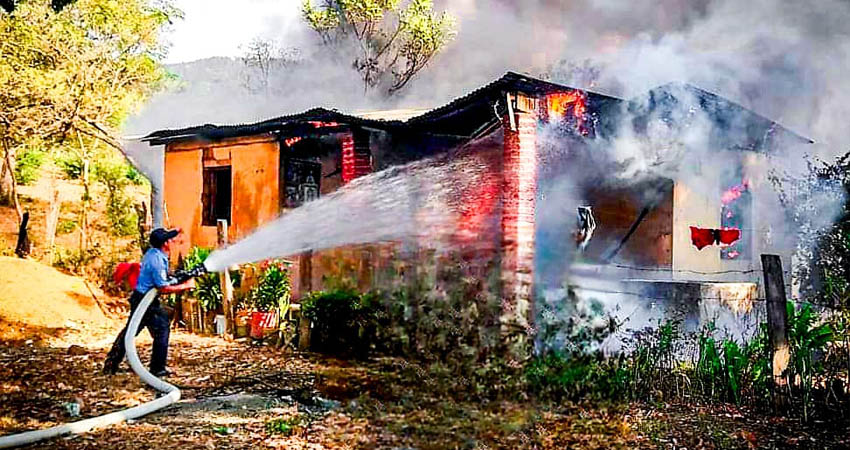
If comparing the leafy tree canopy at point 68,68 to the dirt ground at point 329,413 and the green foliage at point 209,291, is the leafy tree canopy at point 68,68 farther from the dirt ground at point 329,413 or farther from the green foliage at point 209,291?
the dirt ground at point 329,413

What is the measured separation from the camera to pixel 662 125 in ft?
38.3

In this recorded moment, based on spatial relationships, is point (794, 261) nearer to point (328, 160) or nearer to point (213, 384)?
point (328, 160)

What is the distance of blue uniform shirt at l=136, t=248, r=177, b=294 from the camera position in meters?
7.86

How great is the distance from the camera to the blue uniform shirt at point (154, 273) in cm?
786

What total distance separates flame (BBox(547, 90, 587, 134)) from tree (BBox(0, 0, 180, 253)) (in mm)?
9217

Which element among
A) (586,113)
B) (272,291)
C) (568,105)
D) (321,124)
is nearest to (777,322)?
(568,105)

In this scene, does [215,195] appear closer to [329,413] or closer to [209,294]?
[209,294]

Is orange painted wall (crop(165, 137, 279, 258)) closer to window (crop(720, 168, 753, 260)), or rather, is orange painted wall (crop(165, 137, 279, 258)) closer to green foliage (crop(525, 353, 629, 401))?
green foliage (crop(525, 353, 629, 401))

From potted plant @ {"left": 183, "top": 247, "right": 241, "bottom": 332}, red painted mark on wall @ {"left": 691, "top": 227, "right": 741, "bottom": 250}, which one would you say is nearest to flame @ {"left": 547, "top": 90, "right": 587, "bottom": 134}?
red painted mark on wall @ {"left": 691, "top": 227, "right": 741, "bottom": 250}

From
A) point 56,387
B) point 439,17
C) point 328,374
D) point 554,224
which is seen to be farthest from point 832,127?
point 439,17

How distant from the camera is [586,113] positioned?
35.1 feet

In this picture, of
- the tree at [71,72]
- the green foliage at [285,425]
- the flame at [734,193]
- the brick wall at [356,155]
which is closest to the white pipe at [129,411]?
the green foliage at [285,425]

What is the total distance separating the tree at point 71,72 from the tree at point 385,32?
41.1ft

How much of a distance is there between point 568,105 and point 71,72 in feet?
34.1
